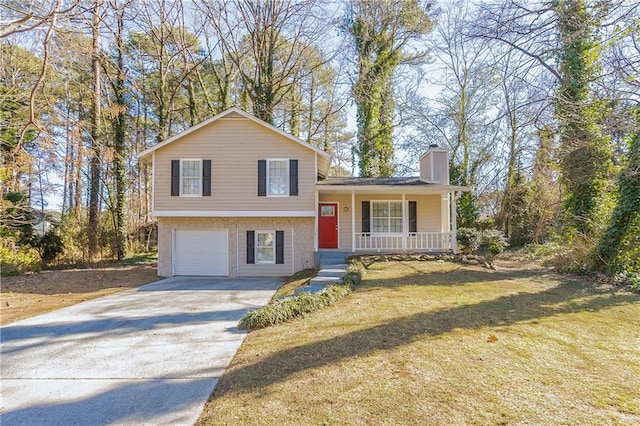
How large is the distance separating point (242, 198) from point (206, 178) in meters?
1.55

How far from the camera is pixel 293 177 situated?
12.4 m

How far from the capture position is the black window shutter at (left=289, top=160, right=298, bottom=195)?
1232cm

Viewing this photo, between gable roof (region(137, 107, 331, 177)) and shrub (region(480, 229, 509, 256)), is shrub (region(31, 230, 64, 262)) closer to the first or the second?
gable roof (region(137, 107, 331, 177))

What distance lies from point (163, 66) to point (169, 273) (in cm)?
1216

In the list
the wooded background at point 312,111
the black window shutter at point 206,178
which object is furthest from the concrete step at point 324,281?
the wooded background at point 312,111

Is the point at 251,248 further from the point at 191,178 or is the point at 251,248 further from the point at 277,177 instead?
the point at 191,178

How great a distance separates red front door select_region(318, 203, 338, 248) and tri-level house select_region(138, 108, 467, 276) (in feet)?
1.90

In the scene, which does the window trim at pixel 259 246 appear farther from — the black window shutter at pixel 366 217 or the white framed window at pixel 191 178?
the black window shutter at pixel 366 217

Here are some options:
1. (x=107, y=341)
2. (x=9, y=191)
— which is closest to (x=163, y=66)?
(x=9, y=191)

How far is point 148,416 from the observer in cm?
311

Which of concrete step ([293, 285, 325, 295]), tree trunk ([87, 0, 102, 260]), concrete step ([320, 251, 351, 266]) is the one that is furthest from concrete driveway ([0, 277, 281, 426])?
tree trunk ([87, 0, 102, 260])

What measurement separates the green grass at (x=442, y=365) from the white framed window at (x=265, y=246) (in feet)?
19.8

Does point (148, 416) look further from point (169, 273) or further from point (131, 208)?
point (131, 208)

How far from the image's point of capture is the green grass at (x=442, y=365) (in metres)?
2.99
